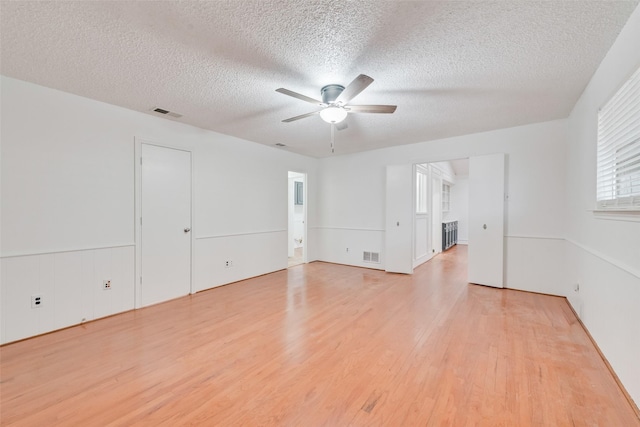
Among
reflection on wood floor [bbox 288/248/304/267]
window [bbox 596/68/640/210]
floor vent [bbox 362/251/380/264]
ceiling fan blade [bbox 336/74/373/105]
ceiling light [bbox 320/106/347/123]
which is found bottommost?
reflection on wood floor [bbox 288/248/304/267]

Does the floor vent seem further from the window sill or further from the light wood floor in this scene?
the window sill

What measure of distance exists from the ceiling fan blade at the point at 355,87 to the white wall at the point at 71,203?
273cm

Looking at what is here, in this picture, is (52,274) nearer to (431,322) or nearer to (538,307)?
(431,322)

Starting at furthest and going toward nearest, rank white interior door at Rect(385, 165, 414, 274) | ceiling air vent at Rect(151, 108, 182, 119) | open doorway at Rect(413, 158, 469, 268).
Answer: open doorway at Rect(413, 158, 469, 268) < white interior door at Rect(385, 165, 414, 274) < ceiling air vent at Rect(151, 108, 182, 119)

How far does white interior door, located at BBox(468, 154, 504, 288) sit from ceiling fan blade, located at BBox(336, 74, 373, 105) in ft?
10.0

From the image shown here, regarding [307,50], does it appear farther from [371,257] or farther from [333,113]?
[371,257]

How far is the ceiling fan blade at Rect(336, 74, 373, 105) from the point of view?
2.03 meters

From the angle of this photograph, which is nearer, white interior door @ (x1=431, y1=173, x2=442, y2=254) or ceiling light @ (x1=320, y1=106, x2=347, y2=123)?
ceiling light @ (x1=320, y1=106, x2=347, y2=123)

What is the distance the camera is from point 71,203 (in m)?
2.86

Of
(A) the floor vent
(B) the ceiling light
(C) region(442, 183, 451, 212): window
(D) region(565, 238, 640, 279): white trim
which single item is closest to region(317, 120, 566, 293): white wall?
(D) region(565, 238, 640, 279): white trim

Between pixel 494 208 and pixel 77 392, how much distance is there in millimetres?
5276

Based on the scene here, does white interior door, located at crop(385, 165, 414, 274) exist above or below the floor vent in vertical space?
above

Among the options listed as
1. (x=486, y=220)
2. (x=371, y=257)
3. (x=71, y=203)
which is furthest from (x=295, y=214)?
(x=71, y=203)

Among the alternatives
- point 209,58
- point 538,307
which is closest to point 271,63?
point 209,58
